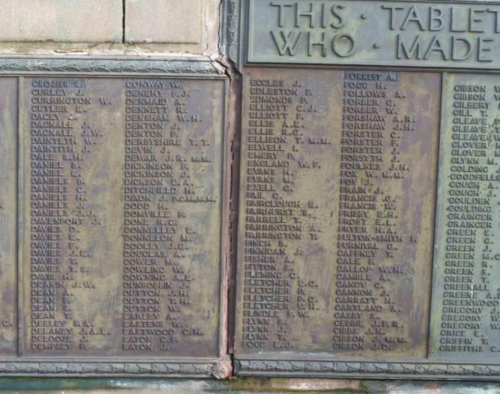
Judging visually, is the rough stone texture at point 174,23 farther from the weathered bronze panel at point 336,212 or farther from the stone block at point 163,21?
the weathered bronze panel at point 336,212

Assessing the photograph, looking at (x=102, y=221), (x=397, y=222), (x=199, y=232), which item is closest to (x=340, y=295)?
(x=397, y=222)

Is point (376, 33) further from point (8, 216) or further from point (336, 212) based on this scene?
point (8, 216)

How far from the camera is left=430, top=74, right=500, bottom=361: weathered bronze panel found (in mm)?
4949

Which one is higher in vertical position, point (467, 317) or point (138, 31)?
point (138, 31)

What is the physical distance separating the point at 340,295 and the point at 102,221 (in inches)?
77.3

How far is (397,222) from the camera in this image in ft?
16.4

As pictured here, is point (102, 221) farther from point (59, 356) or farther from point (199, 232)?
point (59, 356)

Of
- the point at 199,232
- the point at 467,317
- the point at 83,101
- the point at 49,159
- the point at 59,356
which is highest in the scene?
the point at 83,101

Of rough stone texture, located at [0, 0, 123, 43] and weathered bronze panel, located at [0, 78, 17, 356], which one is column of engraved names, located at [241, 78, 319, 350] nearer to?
rough stone texture, located at [0, 0, 123, 43]

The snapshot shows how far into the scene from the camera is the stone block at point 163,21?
4.92 meters

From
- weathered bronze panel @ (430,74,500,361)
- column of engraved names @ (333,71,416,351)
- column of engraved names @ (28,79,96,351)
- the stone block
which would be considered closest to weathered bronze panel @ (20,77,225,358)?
column of engraved names @ (28,79,96,351)

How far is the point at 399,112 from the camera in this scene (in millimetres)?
4949

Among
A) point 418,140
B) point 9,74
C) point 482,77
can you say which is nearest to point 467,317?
point 418,140

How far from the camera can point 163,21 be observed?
4.93 m
